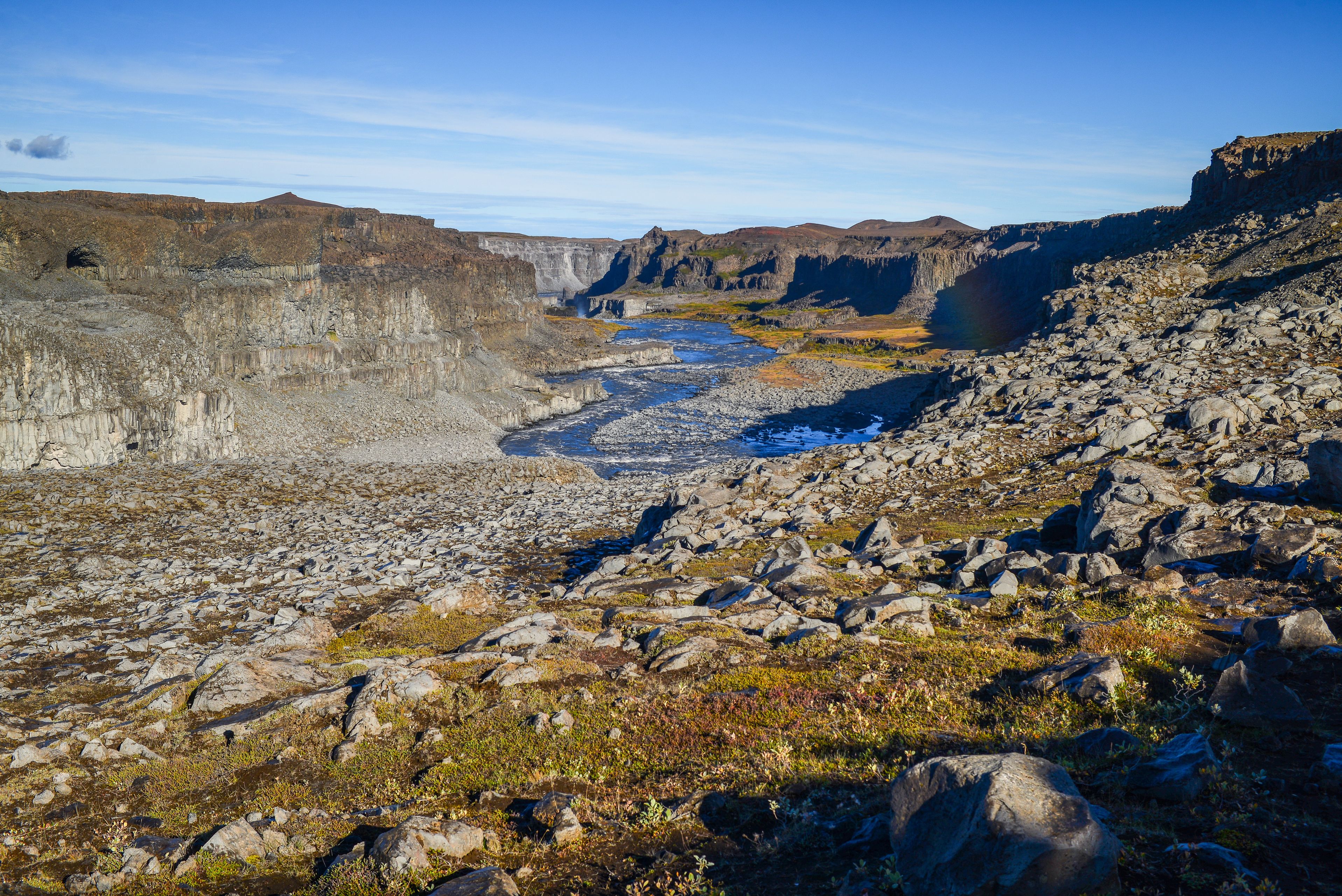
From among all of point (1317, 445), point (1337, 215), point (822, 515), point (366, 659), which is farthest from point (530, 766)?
point (1337, 215)

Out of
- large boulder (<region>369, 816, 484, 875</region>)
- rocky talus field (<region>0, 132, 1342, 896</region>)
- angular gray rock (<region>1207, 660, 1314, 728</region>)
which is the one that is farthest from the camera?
angular gray rock (<region>1207, 660, 1314, 728</region>)

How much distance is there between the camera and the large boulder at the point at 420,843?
7.29 metres

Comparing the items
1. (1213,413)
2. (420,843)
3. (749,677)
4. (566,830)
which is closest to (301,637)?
(749,677)

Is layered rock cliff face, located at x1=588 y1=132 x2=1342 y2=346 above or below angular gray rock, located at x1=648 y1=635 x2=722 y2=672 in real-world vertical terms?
above

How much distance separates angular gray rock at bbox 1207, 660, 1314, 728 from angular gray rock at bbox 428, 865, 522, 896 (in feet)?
25.8

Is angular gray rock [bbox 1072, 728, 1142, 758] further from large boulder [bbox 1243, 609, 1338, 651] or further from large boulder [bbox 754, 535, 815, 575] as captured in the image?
large boulder [bbox 754, 535, 815, 575]

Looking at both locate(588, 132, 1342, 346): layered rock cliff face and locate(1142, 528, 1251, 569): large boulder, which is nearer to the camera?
locate(1142, 528, 1251, 569): large boulder

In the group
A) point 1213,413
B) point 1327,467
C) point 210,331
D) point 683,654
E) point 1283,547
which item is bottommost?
point 683,654

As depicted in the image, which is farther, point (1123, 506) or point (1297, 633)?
point (1123, 506)

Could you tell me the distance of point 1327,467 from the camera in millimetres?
16812

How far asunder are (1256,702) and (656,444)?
173 feet

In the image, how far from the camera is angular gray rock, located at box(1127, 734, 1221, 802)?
7.18 m

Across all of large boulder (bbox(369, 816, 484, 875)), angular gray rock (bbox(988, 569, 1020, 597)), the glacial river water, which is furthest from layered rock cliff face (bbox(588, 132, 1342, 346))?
large boulder (bbox(369, 816, 484, 875))

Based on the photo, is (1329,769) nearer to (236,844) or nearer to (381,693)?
(236,844)
